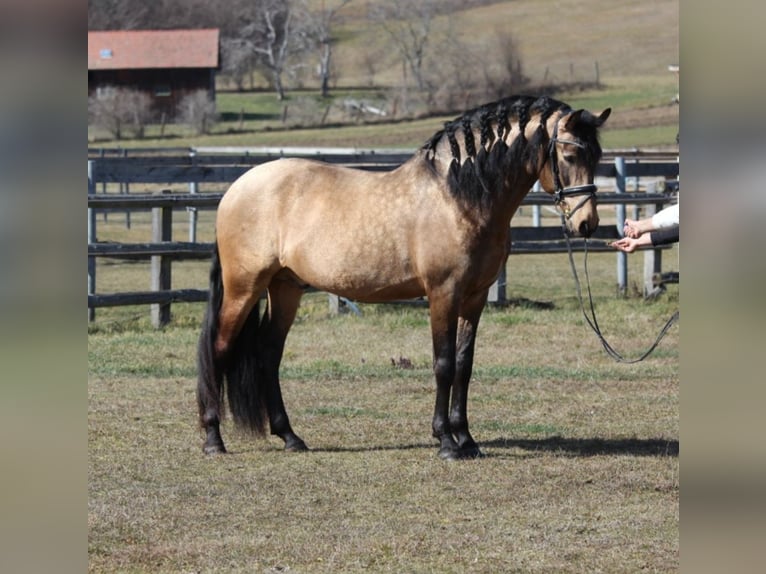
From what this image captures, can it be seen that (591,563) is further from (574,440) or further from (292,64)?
(292,64)

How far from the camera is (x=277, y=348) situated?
24.9 feet

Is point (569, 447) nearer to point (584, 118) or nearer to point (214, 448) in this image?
point (584, 118)

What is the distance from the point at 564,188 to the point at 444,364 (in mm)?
1293

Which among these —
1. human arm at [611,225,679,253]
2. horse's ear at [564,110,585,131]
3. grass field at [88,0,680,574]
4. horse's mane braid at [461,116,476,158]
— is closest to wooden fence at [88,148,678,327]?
grass field at [88,0,680,574]

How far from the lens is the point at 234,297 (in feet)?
24.5

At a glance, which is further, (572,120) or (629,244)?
(572,120)

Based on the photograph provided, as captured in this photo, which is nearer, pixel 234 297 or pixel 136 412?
pixel 234 297

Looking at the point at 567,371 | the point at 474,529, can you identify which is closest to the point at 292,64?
the point at 567,371

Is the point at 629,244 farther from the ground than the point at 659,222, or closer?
closer

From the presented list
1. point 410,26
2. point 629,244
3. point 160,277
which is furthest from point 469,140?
point 410,26

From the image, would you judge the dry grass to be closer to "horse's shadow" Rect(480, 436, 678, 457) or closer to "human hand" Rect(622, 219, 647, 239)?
"horse's shadow" Rect(480, 436, 678, 457)

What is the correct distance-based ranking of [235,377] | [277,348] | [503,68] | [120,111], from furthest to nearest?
[503,68]
[120,111]
[277,348]
[235,377]
